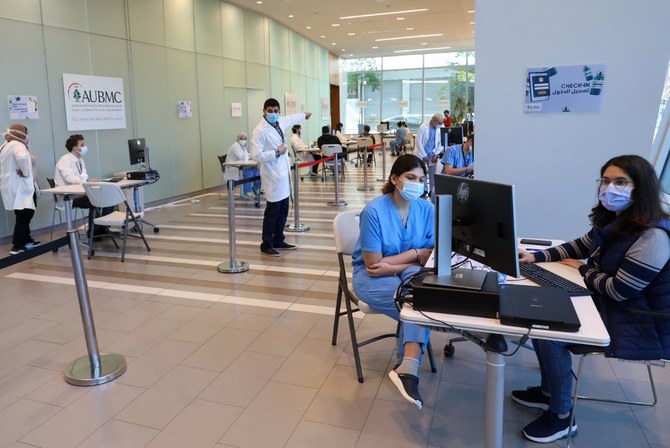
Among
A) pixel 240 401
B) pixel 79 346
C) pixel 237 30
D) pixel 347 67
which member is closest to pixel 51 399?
pixel 79 346

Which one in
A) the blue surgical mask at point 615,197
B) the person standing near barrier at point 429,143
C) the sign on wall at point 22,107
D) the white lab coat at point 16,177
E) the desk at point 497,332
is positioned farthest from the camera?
the person standing near barrier at point 429,143

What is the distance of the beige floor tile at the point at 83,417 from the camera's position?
233cm

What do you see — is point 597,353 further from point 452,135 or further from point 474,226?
point 452,135

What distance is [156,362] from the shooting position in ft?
10.1

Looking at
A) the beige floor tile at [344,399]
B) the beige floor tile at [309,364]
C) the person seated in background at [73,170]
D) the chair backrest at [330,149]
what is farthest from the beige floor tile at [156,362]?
the chair backrest at [330,149]

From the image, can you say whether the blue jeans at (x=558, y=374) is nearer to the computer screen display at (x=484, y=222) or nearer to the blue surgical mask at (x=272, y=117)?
the computer screen display at (x=484, y=222)

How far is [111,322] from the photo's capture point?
145 inches

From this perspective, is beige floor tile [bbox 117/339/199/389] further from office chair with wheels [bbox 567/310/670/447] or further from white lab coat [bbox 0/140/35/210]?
white lab coat [bbox 0/140/35/210]

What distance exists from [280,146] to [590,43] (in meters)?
3.12

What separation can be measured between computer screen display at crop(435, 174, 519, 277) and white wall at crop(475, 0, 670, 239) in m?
1.65

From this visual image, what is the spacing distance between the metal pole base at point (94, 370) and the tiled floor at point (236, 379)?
0.06 metres

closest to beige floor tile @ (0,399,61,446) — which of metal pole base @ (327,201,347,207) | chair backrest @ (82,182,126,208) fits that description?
→ chair backrest @ (82,182,126,208)

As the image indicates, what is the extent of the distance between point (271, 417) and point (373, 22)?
12.8m

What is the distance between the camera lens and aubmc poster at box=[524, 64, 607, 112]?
3266mm
